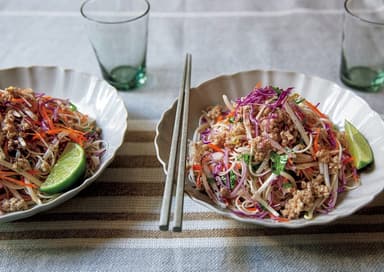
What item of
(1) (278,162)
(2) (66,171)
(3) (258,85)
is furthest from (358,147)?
(2) (66,171)

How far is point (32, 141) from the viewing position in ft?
3.79

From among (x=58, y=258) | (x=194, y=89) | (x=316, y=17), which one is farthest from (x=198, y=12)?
(x=58, y=258)

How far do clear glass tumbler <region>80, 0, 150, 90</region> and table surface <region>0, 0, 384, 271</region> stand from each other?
0.21 feet

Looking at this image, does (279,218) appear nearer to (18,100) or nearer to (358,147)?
(358,147)

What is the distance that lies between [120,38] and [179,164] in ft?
2.16

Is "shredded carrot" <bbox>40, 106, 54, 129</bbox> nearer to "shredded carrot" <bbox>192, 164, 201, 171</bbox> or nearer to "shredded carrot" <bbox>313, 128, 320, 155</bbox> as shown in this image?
"shredded carrot" <bbox>192, 164, 201, 171</bbox>

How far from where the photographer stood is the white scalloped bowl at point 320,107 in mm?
961

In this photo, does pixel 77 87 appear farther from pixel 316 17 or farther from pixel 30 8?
pixel 316 17

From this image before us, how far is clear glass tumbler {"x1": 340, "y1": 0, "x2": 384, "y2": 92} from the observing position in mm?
1431

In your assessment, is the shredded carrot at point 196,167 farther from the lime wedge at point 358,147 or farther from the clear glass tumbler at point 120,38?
the clear glass tumbler at point 120,38

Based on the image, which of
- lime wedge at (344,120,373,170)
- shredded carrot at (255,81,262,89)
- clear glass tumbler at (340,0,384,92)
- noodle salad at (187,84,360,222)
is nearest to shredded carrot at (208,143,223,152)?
noodle salad at (187,84,360,222)

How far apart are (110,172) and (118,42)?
0.49 meters

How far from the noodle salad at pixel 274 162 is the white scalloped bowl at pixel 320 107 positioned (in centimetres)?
3

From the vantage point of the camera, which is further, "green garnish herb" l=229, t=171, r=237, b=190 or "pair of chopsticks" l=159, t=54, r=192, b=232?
"green garnish herb" l=229, t=171, r=237, b=190
